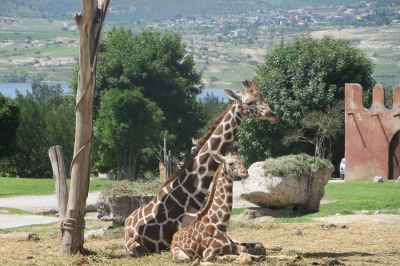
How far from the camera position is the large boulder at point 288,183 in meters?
19.8

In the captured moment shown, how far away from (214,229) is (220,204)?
14.6 inches

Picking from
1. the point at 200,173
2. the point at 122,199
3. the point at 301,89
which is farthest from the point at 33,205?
the point at 301,89

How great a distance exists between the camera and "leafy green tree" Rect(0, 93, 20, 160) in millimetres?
39562

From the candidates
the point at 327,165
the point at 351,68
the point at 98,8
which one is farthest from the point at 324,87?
the point at 98,8

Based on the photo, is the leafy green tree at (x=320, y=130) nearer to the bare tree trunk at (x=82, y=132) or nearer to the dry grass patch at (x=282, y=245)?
the dry grass patch at (x=282, y=245)

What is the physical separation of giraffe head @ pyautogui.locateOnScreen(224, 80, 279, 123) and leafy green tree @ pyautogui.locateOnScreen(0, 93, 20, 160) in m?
28.7

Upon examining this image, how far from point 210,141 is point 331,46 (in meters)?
36.8

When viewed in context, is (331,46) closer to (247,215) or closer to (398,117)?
(398,117)

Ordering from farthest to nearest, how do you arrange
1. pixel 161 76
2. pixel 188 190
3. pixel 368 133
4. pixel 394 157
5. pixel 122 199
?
pixel 161 76, pixel 368 133, pixel 394 157, pixel 122 199, pixel 188 190

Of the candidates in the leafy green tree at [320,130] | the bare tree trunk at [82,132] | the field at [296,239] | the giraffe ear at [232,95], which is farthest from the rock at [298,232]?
the leafy green tree at [320,130]

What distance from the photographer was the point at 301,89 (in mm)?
46062

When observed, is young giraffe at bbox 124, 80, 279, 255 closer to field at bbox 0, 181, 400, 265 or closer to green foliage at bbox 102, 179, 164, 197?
field at bbox 0, 181, 400, 265

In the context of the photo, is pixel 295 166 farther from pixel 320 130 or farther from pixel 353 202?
pixel 320 130

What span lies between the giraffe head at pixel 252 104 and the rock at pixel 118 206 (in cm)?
509
